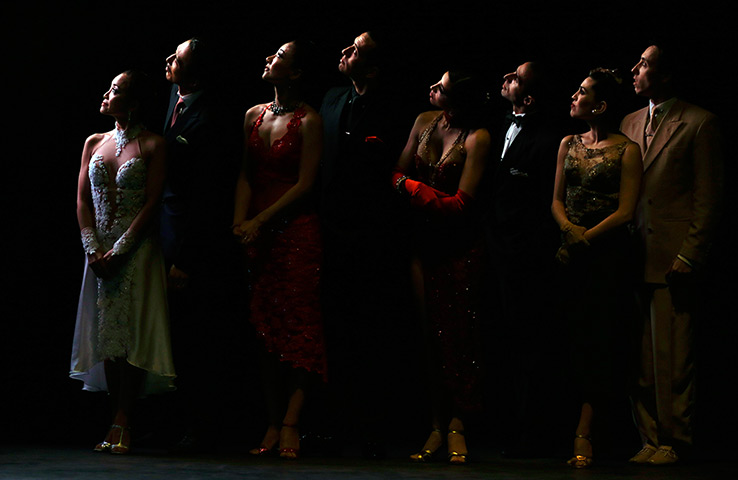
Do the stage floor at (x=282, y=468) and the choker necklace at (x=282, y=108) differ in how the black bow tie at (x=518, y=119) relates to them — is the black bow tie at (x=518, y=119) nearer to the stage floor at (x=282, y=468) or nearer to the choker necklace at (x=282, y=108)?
the choker necklace at (x=282, y=108)

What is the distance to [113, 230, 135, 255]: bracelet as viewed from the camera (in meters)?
4.19

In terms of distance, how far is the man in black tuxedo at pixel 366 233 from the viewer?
4.23 m

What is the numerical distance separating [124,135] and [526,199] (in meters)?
1.70

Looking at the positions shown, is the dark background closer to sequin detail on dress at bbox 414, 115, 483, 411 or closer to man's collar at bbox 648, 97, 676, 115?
man's collar at bbox 648, 97, 676, 115

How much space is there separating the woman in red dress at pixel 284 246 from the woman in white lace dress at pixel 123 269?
38 centimetres

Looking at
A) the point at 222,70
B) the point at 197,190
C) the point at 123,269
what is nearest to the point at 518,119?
the point at 197,190

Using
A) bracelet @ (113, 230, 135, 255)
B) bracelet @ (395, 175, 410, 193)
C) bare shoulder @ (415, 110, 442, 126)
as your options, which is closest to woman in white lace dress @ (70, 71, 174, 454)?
bracelet @ (113, 230, 135, 255)

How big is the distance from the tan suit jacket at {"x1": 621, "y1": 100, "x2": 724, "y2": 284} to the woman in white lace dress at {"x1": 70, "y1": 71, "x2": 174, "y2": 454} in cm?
202

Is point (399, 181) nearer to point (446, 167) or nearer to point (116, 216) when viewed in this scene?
point (446, 167)

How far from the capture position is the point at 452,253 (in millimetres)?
4254

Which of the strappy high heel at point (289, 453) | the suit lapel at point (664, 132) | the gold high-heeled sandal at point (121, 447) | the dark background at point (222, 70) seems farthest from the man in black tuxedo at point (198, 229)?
the suit lapel at point (664, 132)

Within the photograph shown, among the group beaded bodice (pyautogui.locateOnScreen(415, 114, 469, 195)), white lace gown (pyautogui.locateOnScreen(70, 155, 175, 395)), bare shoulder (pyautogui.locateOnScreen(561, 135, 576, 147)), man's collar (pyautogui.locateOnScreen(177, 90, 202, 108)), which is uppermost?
man's collar (pyautogui.locateOnScreen(177, 90, 202, 108))

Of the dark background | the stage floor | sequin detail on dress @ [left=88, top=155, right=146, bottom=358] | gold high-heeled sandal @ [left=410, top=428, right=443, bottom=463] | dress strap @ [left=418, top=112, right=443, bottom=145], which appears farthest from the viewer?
the dark background

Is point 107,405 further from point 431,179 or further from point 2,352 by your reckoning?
point 431,179
